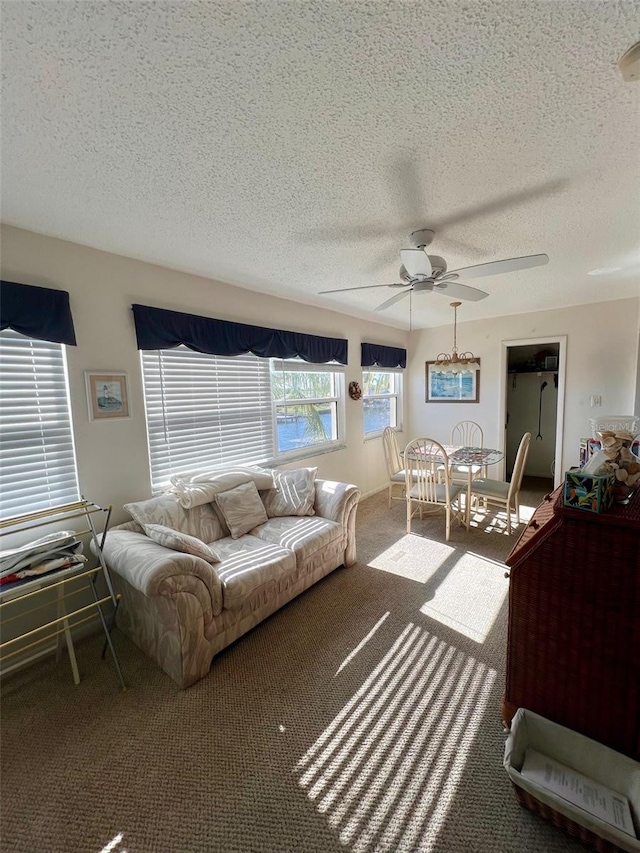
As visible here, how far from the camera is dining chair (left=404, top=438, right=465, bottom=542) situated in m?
3.34

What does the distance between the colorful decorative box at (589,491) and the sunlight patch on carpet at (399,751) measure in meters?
1.16

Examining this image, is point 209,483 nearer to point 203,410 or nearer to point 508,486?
point 203,410

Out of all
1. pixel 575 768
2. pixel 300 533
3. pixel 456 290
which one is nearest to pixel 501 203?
pixel 456 290

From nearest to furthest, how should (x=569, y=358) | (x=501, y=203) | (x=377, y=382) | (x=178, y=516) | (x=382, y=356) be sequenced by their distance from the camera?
(x=501, y=203)
(x=178, y=516)
(x=569, y=358)
(x=382, y=356)
(x=377, y=382)

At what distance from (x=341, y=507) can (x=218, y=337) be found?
175 centimetres

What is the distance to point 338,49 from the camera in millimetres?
943

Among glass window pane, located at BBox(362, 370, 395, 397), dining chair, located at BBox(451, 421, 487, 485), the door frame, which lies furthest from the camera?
dining chair, located at BBox(451, 421, 487, 485)

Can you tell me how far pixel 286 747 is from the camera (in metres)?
1.47

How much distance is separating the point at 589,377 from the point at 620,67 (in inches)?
161

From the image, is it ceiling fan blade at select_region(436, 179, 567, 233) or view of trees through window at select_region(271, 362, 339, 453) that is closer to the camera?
ceiling fan blade at select_region(436, 179, 567, 233)

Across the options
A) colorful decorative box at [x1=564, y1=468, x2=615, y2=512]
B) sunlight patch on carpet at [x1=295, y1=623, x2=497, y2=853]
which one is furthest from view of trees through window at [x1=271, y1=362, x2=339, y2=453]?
colorful decorative box at [x1=564, y1=468, x2=615, y2=512]

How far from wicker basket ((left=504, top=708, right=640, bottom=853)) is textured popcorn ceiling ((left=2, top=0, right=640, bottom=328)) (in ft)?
7.35

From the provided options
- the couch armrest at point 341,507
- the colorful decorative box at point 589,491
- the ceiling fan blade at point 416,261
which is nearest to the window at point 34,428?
the couch armrest at point 341,507

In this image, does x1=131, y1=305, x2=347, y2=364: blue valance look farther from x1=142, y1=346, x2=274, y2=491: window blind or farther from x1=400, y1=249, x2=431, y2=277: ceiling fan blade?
x1=400, y1=249, x2=431, y2=277: ceiling fan blade
